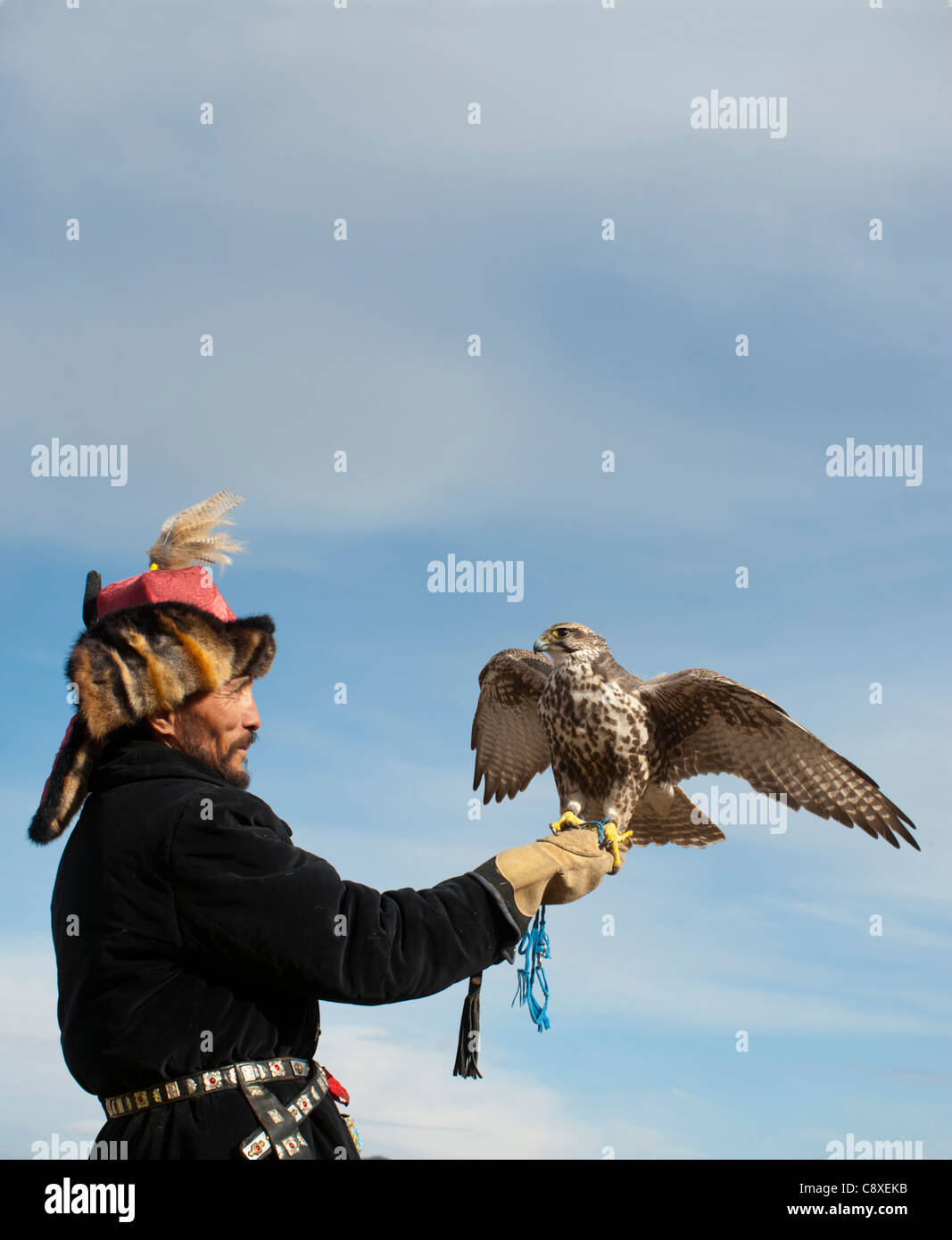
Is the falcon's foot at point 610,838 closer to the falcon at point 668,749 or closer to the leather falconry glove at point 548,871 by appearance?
the leather falconry glove at point 548,871

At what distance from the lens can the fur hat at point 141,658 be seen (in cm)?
273

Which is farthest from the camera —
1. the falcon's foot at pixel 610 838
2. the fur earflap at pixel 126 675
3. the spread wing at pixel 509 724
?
the spread wing at pixel 509 724

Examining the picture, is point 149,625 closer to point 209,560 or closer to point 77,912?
point 209,560

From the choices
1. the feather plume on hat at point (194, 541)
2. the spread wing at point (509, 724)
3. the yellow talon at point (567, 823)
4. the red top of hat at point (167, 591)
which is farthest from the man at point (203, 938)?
the spread wing at point (509, 724)

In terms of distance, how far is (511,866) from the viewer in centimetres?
277

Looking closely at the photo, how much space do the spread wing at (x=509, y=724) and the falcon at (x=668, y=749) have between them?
169mm

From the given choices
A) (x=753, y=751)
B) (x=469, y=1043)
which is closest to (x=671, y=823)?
(x=753, y=751)

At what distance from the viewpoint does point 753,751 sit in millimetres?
5586

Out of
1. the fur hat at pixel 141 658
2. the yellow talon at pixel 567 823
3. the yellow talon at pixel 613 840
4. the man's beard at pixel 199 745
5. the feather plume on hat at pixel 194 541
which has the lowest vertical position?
the yellow talon at pixel 613 840

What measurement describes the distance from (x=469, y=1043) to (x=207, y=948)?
3.97ft

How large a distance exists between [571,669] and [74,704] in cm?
295

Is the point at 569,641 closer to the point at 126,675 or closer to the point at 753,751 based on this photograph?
the point at 753,751
